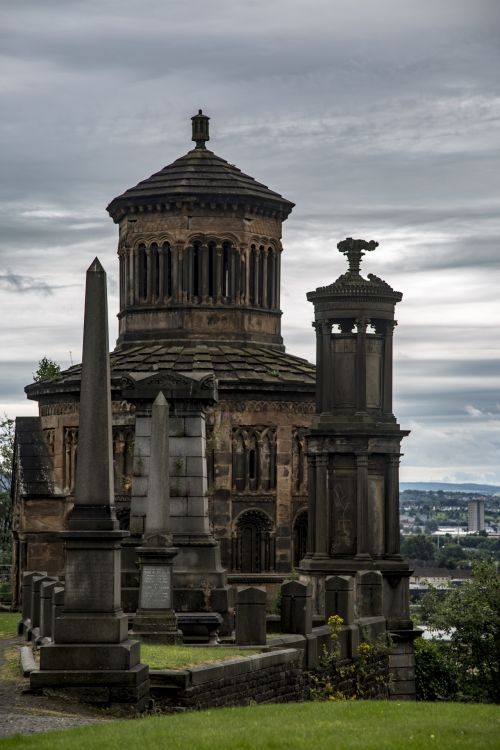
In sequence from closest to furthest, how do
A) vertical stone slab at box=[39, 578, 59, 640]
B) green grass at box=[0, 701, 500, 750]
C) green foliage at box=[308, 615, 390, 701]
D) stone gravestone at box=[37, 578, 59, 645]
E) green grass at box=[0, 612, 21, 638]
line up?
green grass at box=[0, 701, 500, 750] < stone gravestone at box=[37, 578, 59, 645] < vertical stone slab at box=[39, 578, 59, 640] < green foliage at box=[308, 615, 390, 701] < green grass at box=[0, 612, 21, 638]

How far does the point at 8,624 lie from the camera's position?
4441 centimetres

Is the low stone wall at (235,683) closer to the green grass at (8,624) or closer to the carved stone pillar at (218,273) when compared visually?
the green grass at (8,624)

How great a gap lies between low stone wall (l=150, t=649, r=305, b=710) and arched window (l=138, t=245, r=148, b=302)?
31470mm

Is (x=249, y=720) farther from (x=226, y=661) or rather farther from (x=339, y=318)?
(x=339, y=318)

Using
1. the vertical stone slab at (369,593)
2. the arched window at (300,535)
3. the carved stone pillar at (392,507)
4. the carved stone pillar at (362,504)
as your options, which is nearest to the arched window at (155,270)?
the arched window at (300,535)

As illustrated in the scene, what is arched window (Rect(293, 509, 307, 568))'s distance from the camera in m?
57.1

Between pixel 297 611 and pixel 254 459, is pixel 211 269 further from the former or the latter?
pixel 297 611

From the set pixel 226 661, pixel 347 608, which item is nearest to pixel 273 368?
pixel 347 608

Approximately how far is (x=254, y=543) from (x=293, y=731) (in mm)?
35986

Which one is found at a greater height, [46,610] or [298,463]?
[298,463]

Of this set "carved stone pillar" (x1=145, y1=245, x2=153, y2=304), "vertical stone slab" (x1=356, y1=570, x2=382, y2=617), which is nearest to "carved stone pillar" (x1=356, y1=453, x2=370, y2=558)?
"vertical stone slab" (x1=356, y1=570, x2=382, y2=617)

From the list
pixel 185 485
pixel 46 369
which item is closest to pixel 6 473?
pixel 46 369

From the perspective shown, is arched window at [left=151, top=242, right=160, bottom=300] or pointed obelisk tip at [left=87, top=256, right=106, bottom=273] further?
arched window at [left=151, top=242, right=160, bottom=300]

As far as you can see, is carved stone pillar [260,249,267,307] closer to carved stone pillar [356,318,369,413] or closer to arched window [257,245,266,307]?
arched window [257,245,266,307]
